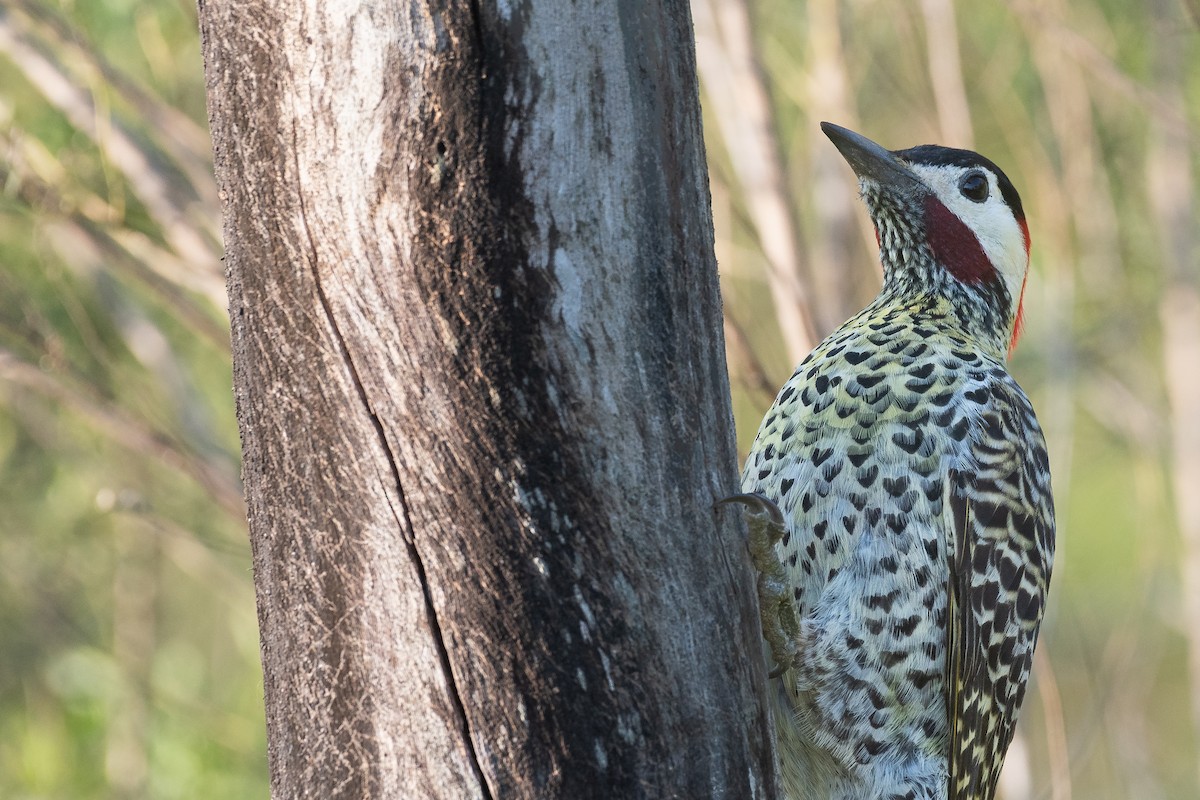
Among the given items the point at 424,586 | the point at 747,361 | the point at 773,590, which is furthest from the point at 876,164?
the point at 424,586

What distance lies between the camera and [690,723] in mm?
1670

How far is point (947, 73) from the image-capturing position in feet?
13.9

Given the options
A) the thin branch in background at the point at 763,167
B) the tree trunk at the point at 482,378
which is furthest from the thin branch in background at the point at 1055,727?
the tree trunk at the point at 482,378

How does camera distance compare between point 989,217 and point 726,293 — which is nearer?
point 989,217

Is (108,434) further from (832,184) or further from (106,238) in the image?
(832,184)

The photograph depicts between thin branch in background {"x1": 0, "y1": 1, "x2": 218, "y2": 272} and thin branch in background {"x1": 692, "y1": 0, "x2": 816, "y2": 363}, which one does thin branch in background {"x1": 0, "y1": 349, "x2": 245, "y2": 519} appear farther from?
thin branch in background {"x1": 692, "y1": 0, "x2": 816, "y2": 363}

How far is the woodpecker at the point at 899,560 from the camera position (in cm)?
251

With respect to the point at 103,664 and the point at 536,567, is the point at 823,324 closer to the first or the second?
the point at 536,567

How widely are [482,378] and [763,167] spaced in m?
2.45

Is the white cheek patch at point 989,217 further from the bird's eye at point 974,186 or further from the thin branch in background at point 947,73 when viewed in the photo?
the thin branch in background at point 947,73

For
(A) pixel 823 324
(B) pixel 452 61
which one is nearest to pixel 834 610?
(B) pixel 452 61

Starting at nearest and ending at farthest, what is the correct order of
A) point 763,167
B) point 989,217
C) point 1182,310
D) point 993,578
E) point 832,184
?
point 993,578, point 989,217, point 763,167, point 832,184, point 1182,310

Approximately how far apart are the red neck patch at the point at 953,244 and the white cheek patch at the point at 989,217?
0.07 feet

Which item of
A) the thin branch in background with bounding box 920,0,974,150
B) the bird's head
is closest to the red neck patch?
the bird's head
